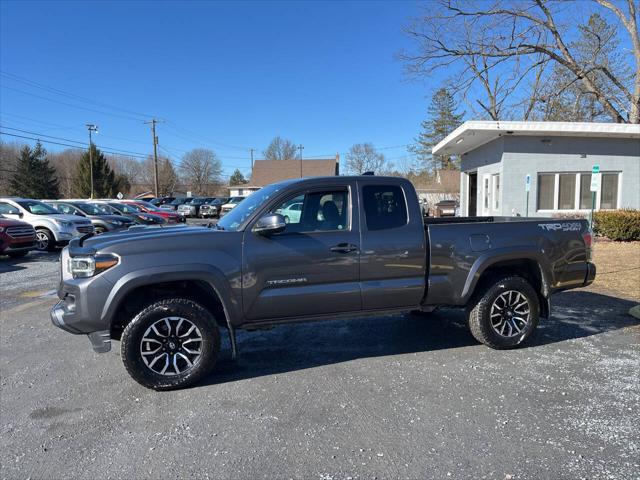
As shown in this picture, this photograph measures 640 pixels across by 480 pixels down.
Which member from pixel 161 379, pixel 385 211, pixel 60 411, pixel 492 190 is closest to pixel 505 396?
pixel 385 211

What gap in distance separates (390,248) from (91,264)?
8.98 feet

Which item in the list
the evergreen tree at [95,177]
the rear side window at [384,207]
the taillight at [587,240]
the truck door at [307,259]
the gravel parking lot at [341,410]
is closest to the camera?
the gravel parking lot at [341,410]

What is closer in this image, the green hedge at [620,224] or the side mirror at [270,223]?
the side mirror at [270,223]

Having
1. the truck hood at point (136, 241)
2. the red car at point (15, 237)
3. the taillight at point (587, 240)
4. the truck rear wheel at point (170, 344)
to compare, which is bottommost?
the truck rear wheel at point (170, 344)

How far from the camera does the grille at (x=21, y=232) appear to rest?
37.9 ft

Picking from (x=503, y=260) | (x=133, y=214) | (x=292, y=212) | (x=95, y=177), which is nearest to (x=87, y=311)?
(x=292, y=212)

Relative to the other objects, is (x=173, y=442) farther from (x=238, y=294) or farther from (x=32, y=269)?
(x=32, y=269)

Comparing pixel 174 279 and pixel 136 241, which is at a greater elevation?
pixel 136 241

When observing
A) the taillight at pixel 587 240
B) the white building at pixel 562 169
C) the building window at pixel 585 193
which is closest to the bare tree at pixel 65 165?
the white building at pixel 562 169

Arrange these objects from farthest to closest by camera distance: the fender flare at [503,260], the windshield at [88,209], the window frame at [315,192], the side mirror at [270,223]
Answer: the windshield at [88,209] < the fender flare at [503,260] < the window frame at [315,192] < the side mirror at [270,223]

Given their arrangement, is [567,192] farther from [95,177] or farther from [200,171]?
[200,171]

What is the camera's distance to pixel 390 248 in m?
4.34

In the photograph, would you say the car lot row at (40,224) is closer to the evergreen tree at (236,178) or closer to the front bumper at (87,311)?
the front bumper at (87,311)

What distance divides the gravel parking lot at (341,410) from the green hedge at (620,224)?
1007cm
